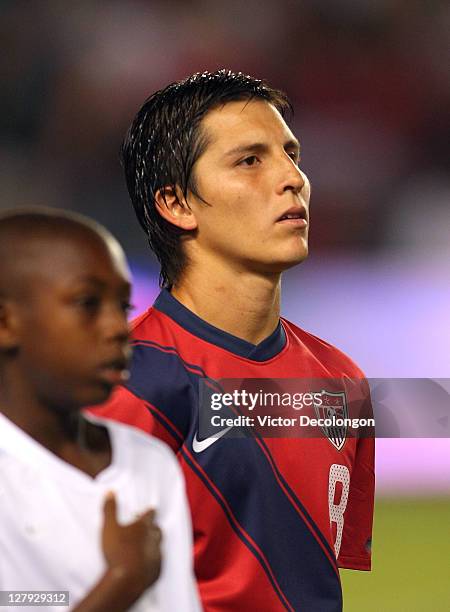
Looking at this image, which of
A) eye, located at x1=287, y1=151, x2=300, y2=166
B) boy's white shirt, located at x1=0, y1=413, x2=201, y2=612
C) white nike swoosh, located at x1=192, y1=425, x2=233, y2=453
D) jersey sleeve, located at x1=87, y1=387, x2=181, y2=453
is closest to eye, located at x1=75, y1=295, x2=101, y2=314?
boy's white shirt, located at x1=0, y1=413, x2=201, y2=612

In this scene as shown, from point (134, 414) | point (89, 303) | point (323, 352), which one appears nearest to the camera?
point (89, 303)

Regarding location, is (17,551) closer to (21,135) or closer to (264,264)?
(264,264)

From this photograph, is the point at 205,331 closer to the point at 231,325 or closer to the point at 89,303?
the point at 231,325

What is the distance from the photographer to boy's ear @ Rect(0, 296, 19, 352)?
0.67 m

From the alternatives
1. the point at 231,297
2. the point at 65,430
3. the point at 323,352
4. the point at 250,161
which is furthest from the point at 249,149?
the point at 65,430

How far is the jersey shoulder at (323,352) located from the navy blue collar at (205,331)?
75 mm

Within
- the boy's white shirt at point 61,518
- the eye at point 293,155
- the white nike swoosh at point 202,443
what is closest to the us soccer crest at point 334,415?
the white nike swoosh at point 202,443

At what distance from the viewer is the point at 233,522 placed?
3.59ft

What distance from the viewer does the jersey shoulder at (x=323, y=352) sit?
1.25m

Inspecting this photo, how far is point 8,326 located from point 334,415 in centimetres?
61

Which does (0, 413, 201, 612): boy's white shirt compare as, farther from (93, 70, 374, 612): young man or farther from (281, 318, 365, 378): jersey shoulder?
(281, 318, 365, 378): jersey shoulder

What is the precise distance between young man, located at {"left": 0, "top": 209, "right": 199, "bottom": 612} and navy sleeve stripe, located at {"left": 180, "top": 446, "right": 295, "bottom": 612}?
0.36 m

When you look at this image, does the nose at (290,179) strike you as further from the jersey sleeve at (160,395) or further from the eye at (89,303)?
the eye at (89,303)

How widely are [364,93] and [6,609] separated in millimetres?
2339
